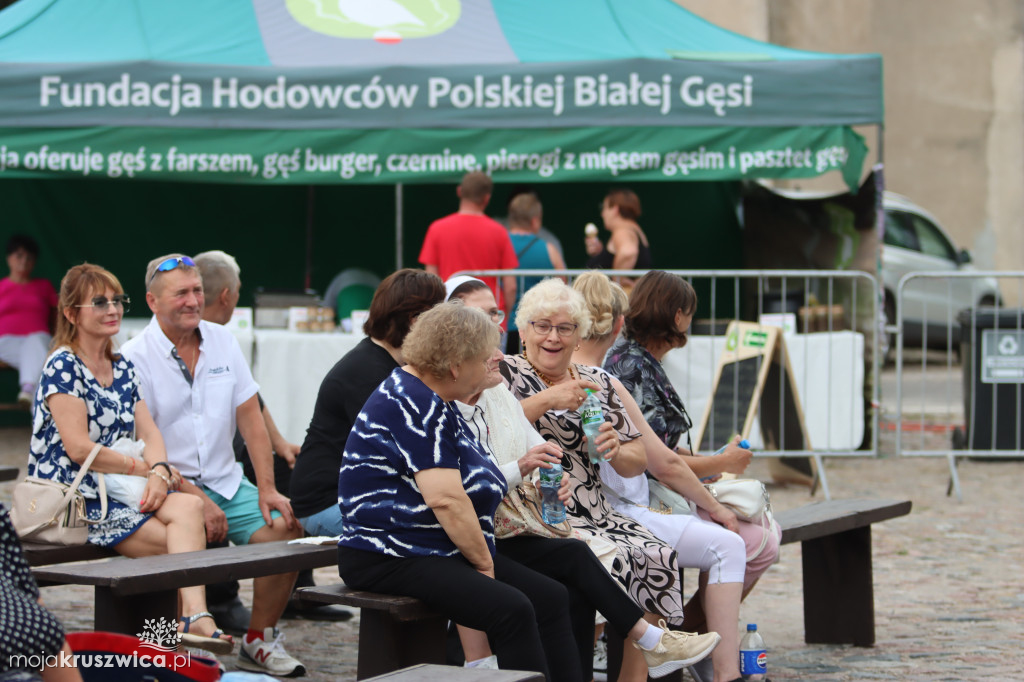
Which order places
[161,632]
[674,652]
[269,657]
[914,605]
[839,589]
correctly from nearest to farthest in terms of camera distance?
[161,632]
[674,652]
[269,657]
[839,589]
[914,605]

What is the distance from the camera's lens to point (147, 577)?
3.97m

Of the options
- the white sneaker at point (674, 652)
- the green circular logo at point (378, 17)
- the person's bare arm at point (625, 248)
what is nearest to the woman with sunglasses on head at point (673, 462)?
A: the white sneaker at point (674, 652)

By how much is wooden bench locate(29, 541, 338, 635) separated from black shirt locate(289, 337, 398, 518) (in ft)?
1.31

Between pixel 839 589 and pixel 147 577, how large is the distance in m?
2.93

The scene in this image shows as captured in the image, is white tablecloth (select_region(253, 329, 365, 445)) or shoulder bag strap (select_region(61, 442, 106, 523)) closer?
shoulder bag strap (select_region(61, 442, 106, 523))

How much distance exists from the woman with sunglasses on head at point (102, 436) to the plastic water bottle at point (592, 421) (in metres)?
1.41

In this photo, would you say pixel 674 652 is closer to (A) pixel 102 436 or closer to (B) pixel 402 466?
(B) pixel 402 466

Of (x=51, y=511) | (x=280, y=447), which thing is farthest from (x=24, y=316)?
(x=51, y=511)

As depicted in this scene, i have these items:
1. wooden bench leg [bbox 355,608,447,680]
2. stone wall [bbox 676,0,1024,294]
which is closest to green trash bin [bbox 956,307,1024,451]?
wooden bench leg [bbox 355,608,447,680]

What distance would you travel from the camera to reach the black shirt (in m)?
4.56

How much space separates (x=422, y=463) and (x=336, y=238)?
879 cm

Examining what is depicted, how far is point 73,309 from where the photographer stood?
4.75 meters

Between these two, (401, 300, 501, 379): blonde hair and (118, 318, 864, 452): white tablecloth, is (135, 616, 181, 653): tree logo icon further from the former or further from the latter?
(118, 318, 864, 452): white tablecloth

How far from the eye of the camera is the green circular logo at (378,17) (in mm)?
9711
